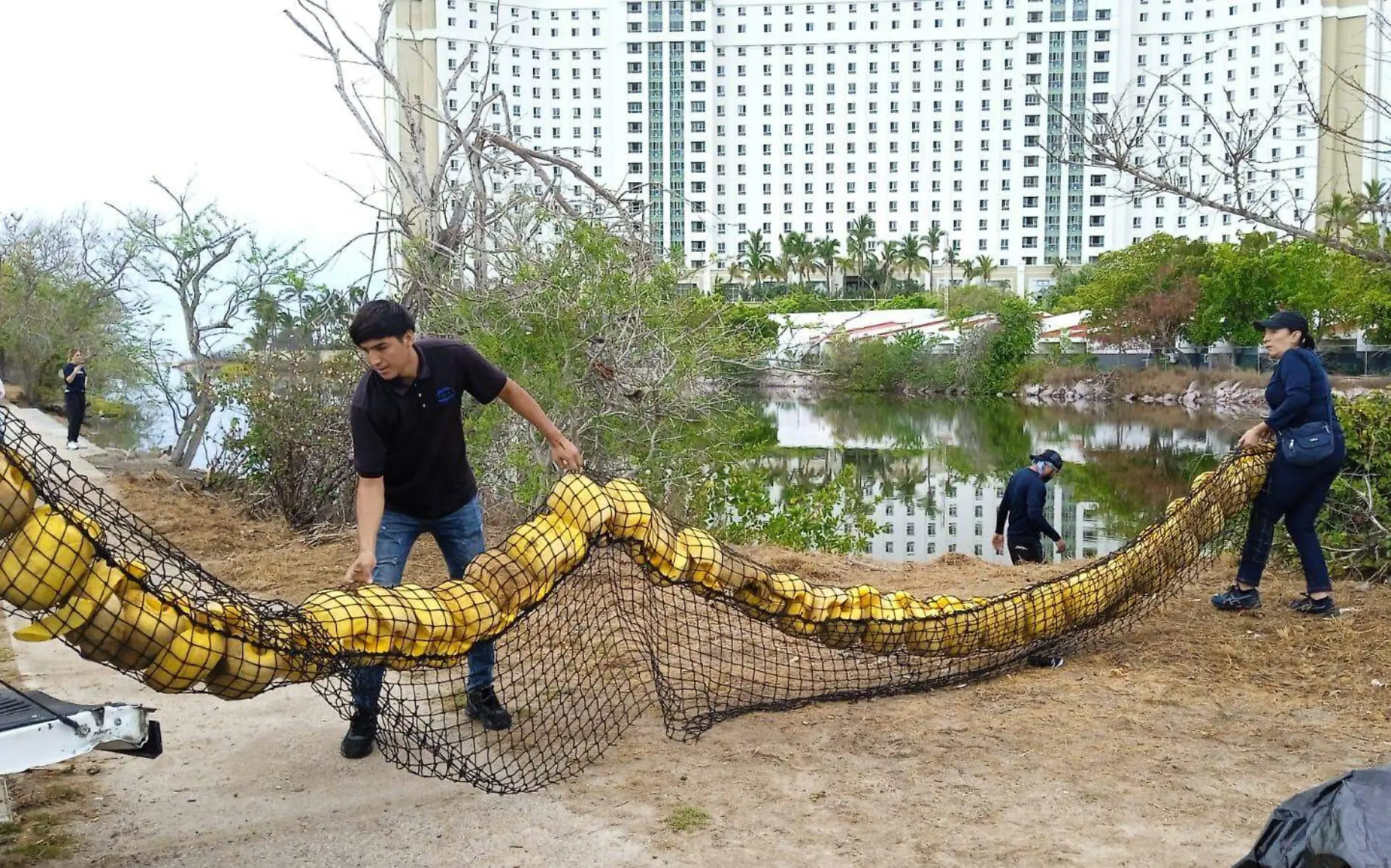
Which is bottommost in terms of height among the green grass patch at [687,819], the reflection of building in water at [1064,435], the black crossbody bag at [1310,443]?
the reflection of building in water at [1064,435]

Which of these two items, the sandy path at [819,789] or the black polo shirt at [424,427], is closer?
the sandy path at [819,789]

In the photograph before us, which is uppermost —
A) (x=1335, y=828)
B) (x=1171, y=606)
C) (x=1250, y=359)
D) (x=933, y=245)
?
(x=933, y=245)

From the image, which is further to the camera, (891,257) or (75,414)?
(891,257)

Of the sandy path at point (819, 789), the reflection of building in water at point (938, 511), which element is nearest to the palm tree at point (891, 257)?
the reflection of building in water at point (938, 511)

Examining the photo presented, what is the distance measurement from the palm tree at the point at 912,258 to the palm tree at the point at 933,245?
201mm

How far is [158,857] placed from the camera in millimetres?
3699

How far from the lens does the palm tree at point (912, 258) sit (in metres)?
107

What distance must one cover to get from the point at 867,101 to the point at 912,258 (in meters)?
20.1

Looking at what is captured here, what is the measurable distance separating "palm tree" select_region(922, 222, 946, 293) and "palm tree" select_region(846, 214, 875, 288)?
568 centimetres

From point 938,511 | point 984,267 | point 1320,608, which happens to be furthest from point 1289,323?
point 984,267

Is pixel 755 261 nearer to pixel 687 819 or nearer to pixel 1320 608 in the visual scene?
pixel 1320 608

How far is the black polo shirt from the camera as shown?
14.5ft

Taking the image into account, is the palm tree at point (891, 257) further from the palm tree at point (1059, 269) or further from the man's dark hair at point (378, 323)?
the man's dark hair at point (378, 323)

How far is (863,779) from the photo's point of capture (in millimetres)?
4277
